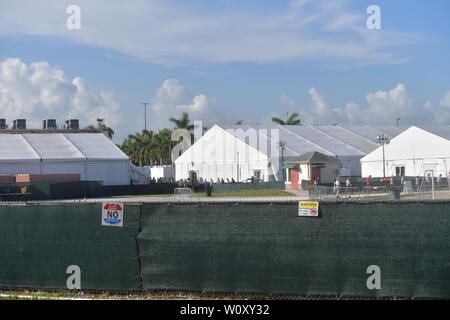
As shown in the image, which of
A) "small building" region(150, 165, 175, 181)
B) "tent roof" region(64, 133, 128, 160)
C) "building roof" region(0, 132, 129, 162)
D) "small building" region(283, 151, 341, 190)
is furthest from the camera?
"small building" region(150, 165, 175, 181)

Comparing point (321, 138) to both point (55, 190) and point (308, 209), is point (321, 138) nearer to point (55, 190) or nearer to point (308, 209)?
point (55, 190)

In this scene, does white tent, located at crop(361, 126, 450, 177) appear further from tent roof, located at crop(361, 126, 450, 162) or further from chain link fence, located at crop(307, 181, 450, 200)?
chain link fence, located at crop(307, 181, 450, 200)

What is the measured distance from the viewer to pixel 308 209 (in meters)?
10.1

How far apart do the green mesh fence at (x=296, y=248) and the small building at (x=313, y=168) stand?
40.9 m

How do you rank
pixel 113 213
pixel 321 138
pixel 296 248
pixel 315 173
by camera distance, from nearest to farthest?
pixel 296 248 → pixel 113 213 → pixel 315 173 → pixel 321 138

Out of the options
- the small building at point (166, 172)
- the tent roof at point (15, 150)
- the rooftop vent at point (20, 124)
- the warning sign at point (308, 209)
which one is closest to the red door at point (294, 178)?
the tent roof at point (15, 150)

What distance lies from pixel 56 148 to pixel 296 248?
57008mm

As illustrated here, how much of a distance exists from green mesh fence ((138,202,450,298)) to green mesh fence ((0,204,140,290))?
37cm

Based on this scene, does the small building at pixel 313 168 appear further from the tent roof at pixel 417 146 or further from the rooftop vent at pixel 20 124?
the rooftop vent at pixel 20 124

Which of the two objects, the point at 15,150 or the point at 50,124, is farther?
the point at 50,124

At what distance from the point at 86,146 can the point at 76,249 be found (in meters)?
56.1

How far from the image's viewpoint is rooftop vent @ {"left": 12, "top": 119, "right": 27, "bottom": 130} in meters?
84.9
